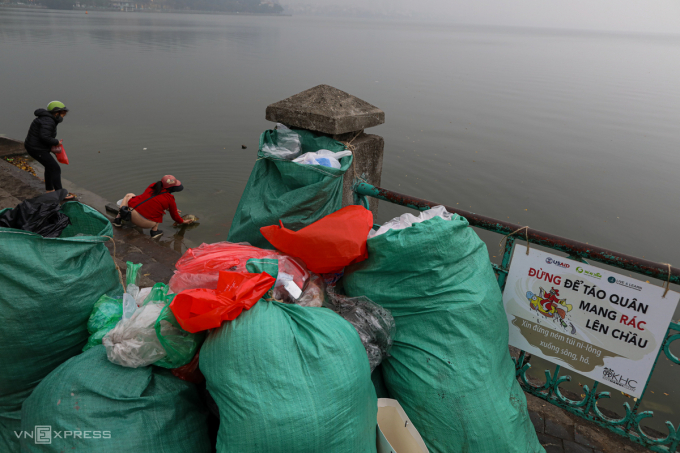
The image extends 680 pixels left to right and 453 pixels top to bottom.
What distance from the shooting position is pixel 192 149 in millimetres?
8836

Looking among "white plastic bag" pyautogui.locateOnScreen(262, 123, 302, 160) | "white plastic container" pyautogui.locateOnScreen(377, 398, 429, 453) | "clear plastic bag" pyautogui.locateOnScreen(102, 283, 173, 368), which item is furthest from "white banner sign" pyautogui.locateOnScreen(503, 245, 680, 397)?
"clear plastic bag" pyautogui.locateOnScreen(102, 283, 173, 368)

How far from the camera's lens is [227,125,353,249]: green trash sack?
208 cm

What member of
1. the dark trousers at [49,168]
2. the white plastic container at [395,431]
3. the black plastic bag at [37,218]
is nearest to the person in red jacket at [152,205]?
the dark trousers at [49,168]

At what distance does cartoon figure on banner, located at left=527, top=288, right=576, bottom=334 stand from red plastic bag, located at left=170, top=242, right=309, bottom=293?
1.09 m

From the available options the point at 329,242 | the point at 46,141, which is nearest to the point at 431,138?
the point at 46,141

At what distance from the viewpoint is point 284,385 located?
1.39 metres

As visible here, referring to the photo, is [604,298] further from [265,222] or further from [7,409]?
[7,409]

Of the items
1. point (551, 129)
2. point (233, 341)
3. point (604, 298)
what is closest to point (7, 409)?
point (233, 341)

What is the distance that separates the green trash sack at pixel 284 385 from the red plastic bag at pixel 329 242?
35 cm

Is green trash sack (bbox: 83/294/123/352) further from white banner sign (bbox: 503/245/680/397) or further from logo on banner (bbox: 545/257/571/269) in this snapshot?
logo on banner (bbox: 545/257/571/269)

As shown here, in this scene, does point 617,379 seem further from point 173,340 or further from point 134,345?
point 134,345

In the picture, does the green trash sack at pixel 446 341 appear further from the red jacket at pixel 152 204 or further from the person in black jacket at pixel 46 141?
the person in black jacket at pixel 46 141

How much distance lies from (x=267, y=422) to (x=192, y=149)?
8283 millimetres

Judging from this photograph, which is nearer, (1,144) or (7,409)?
(7,409)
